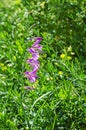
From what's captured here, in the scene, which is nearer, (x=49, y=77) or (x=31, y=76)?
(x=31, y=76)

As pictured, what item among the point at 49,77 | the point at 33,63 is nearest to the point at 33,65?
the point at 33,63

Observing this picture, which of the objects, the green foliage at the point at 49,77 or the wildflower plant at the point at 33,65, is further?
the wildflower plant at the point at 33,65

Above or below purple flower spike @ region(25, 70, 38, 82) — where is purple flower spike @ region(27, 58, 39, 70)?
above

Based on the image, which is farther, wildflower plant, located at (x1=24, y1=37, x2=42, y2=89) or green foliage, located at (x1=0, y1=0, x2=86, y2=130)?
wildflower plant, located at (x1=24, y1=37, x2=42, y2=89)

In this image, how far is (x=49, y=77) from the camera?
2633mm

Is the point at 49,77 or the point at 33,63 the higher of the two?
the point at 33,63

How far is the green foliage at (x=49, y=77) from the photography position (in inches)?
93.6

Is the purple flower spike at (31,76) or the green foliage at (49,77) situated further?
the purple flower spike at (31,76)

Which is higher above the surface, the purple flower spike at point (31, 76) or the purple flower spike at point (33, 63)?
the purple flower spike at point (33, 63)

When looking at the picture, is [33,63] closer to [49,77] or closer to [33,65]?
[33,65]

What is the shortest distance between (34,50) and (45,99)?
0.34m

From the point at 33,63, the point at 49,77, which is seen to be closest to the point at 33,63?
the point at 33,63

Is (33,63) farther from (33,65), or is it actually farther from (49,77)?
(49,77)

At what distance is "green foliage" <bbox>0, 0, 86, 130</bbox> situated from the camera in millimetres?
2377
